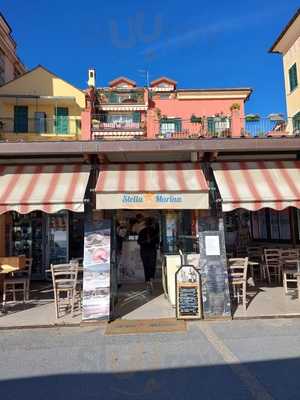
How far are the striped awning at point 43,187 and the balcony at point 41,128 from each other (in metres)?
15.0

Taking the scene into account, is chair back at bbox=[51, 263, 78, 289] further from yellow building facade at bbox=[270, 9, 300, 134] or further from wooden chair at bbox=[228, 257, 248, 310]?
yellow building facade at bbox=[270, 9, 300, 134]

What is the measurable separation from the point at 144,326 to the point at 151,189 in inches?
108

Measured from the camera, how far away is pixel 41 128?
2475 centimetres

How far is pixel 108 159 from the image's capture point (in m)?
9.69

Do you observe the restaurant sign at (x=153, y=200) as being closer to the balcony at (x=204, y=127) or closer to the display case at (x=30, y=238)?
the display case at (x=30, y=238)

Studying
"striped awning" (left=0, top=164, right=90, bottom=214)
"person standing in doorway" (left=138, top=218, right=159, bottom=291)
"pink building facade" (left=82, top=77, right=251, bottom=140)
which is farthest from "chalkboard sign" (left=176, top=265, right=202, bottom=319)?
"pink building facade" (left=82, top=77, right=251, bottom=140)

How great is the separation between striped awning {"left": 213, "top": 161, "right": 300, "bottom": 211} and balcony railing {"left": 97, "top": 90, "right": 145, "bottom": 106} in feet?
70.8

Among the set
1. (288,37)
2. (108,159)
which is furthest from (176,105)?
(108,159)

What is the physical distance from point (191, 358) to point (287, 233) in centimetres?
927

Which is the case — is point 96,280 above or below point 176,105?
below

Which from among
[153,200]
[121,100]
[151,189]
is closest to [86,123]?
[121,100]

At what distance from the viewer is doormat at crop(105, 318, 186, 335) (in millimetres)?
7184

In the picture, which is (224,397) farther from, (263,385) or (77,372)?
(77,372)

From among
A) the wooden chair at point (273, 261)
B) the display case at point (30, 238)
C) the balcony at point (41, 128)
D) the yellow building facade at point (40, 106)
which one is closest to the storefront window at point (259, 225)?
the wooden chair at point (273, 261)
